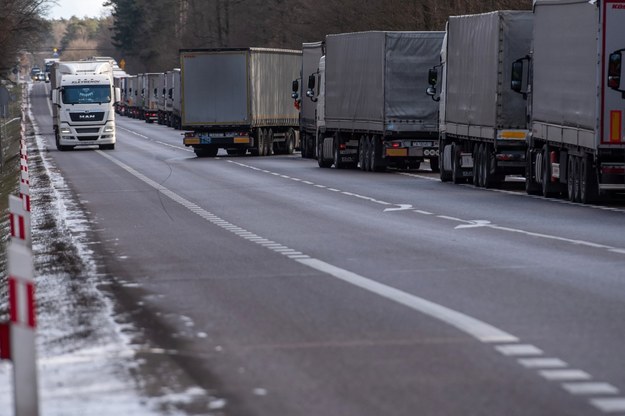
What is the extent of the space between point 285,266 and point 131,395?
718 cm

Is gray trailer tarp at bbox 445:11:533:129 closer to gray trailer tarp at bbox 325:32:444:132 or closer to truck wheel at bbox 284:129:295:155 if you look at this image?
gray trailer tarp at bbox 325:32:444:132

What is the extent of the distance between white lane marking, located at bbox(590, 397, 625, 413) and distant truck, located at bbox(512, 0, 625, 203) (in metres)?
17.6

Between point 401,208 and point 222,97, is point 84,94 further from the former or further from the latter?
point 401,208

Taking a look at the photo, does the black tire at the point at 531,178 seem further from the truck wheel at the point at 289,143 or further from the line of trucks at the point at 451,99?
the truck wheel at the point at 289,143

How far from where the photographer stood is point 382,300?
39.8 feet

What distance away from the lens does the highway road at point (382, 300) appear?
322 inches

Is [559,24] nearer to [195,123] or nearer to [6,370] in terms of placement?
[6,370]

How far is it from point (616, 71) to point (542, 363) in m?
16.6

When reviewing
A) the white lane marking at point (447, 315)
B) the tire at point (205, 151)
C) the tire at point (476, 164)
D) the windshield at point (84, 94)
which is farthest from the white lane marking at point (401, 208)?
the windshield at point (84, 94)

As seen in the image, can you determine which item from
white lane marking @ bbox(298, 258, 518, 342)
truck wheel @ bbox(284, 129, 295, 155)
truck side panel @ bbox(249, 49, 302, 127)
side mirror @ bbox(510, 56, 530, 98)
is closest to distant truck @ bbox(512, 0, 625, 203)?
side mirror @ bbox(510, 56, 530, 98)

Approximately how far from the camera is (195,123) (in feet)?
179

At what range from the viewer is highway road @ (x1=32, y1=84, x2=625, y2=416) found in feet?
26.8

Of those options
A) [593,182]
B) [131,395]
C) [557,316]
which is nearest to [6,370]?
[131,395]

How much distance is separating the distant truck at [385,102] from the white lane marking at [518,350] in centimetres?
3028
